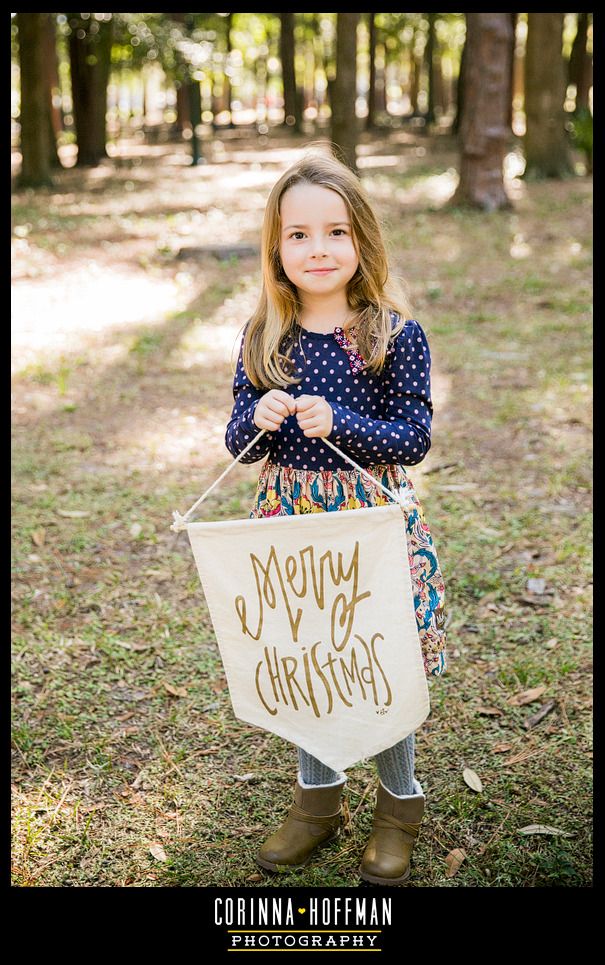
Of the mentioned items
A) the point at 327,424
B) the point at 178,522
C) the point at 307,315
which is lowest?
the point at 178,522

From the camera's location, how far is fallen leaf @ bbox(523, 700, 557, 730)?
2.79 meters

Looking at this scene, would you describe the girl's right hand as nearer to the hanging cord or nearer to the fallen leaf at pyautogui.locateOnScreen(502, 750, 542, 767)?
the hanging cord

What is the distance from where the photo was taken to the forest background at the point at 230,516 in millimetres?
2414

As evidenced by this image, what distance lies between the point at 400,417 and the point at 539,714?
124 cm

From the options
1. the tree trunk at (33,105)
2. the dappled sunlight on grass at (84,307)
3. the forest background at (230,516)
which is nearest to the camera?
the forest background at (230,516)

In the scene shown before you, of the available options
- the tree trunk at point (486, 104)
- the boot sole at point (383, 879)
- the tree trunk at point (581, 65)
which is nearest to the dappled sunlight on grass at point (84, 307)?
the tree trunk at point (486, 104)

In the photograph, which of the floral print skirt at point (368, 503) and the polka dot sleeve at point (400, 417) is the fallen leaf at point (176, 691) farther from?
the polka dot sleeve at point (400, 417)

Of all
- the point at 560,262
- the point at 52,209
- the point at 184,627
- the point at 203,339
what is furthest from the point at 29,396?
the point at 52,209

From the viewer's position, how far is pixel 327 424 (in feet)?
6.30

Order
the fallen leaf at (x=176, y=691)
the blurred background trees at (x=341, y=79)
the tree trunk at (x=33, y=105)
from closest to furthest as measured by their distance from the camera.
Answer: the fallen leaf at (x=176, y=691), the blurred background trees at (x=341, y=79), the tree trunk at (x=33, y=105)

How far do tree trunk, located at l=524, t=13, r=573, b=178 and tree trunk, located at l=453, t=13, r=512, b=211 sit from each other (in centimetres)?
225

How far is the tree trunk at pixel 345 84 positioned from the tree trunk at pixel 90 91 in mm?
7528

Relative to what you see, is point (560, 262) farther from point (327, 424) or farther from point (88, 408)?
point (327, 424)
